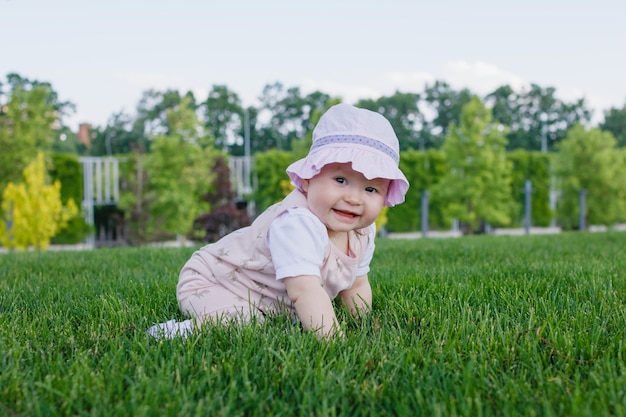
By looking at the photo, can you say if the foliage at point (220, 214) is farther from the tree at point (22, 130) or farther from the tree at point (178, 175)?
the tree at point (22, 130)

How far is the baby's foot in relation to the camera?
1990 mm

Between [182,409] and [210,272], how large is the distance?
120 centimetres

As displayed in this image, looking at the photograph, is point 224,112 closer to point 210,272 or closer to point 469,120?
point 469,120

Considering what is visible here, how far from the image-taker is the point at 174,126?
1584 cm

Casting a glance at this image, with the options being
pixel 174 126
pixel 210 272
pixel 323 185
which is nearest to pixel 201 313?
pixel 210 272

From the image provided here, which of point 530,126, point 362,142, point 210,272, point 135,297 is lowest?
point 135,297

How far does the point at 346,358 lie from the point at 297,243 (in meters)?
0.59

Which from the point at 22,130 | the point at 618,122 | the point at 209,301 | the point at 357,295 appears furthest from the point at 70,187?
the point at 618,122

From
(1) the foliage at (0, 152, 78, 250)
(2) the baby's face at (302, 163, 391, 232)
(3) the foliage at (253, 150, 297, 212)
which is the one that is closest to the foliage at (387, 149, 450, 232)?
(3) the foliage at (253, 150, 297, 212)

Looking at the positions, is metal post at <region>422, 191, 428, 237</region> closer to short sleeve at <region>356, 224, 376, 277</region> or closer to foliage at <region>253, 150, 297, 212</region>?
foliage at <region>253, 150, 297, 212</region>

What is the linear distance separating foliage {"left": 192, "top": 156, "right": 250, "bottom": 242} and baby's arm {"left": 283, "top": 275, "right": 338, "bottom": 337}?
33.4 ft

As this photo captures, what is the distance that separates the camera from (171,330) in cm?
212

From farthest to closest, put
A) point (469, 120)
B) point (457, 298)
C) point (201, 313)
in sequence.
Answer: point (469, 120)
point (457, 298)
point (201, 313)

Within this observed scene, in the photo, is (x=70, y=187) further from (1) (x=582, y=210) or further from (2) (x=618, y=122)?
(2) (x=618, y=122)
